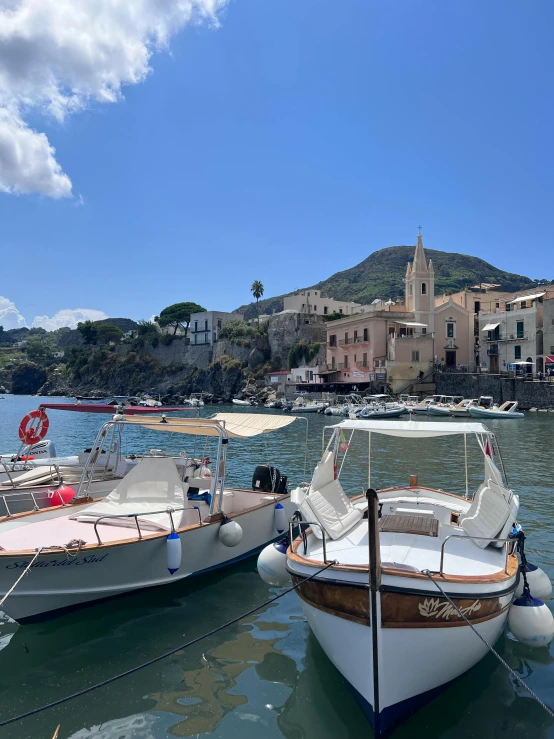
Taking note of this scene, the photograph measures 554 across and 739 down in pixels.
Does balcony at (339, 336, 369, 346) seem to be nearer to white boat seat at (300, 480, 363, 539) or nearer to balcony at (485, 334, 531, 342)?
balcony at (485, 334, 531, 342)

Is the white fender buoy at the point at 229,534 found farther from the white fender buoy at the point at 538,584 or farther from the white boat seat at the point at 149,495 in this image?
the white fender buoy at the point at 538,584

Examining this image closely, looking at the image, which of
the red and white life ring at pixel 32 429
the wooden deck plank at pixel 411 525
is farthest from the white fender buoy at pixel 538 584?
the red and white life ring at pixel 32 429

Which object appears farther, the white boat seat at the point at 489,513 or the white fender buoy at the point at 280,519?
the white fender buoy at the point at 280,519

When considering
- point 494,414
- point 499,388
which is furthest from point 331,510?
point 499,388

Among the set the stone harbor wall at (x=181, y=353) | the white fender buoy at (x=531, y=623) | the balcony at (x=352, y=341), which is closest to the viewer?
the white fender buoy at (x=531, y=623)

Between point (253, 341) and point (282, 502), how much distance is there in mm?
74506

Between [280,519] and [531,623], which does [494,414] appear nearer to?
[280,519]

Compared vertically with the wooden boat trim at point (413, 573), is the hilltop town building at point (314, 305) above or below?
above

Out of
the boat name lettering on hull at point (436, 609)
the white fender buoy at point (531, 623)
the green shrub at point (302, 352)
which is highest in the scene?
the green shrub at point (302, 352)

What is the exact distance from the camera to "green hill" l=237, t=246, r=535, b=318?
472ft

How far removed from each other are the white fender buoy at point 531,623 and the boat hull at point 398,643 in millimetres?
974

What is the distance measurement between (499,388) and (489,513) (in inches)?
1991

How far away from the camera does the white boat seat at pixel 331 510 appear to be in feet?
22.7

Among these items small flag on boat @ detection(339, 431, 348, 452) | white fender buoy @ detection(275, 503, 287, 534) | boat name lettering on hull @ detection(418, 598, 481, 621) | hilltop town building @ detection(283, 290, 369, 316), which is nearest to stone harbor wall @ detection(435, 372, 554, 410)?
hilltop town building @ detection(283, 290, 369, 316)
